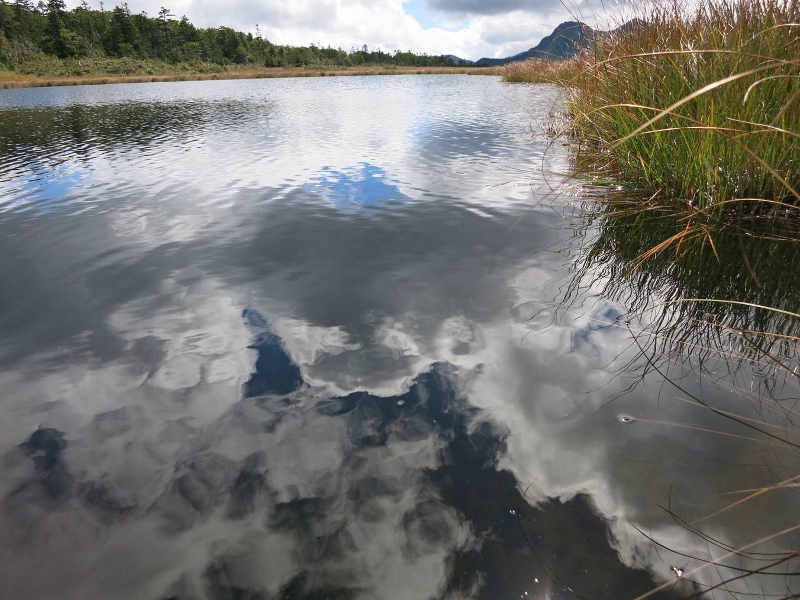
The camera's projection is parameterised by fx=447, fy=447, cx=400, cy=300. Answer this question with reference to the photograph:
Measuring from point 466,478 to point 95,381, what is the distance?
2.24 meters

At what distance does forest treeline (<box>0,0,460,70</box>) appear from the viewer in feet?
216

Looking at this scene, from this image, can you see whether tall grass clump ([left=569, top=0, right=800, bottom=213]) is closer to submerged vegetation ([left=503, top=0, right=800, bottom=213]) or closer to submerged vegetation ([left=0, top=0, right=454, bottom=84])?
submerged vegetation ([left=503, top=0, right=800, bottom=213])

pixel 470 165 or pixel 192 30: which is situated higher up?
pixel 192 30

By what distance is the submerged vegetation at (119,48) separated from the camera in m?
58.0

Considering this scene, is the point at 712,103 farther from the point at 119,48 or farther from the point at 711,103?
the point at 119,48

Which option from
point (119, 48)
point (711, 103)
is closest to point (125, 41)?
point (119, 48)

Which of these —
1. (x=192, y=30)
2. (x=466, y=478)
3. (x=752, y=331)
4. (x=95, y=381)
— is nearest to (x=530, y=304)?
(x=752, y=331)

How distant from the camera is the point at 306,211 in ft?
19.1

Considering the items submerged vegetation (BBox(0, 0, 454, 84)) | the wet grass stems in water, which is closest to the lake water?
the wet grass stems in water

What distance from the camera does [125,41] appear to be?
245ft

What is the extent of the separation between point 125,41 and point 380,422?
9620cm

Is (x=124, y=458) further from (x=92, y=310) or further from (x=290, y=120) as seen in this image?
(x=290, y=120)

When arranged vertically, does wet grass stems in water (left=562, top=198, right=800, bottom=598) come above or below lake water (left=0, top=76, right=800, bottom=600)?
above

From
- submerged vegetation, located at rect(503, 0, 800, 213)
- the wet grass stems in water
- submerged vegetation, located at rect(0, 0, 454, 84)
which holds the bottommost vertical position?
the wet grass stems in water
